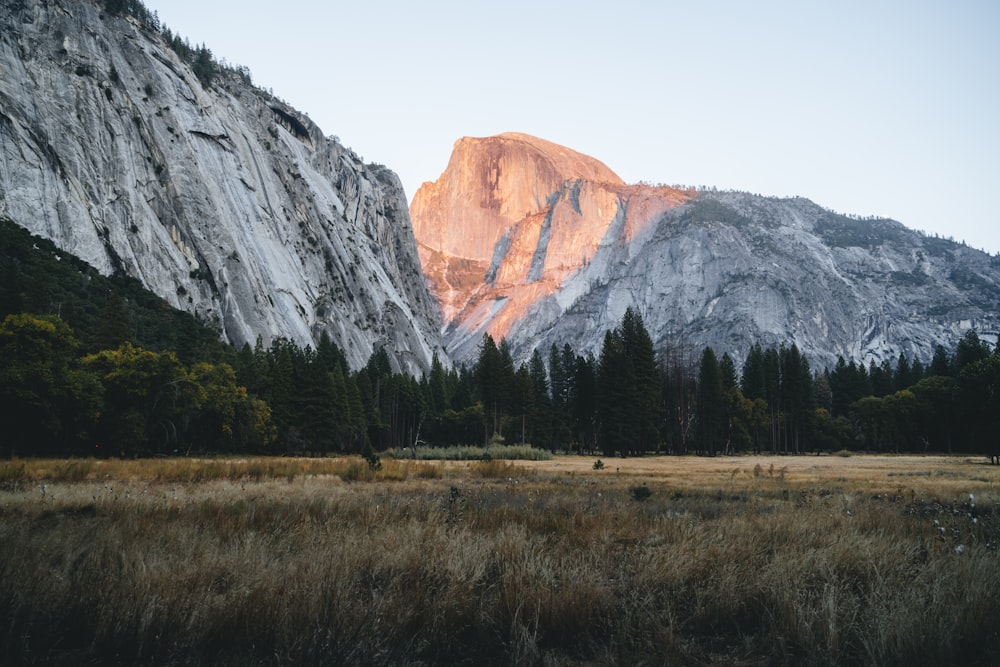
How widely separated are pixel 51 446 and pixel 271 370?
36.1 metres

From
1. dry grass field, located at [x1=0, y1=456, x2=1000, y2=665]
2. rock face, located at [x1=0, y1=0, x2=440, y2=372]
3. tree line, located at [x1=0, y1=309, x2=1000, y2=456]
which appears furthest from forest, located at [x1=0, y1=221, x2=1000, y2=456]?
dry grass field, located at [x1=0, y1=456, x2=1000, y2=665]

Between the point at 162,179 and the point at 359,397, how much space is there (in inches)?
2264

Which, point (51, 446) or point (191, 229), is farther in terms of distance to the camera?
point (191, 229)

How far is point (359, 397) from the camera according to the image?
79.4 metres

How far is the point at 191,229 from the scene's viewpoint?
99500 mm

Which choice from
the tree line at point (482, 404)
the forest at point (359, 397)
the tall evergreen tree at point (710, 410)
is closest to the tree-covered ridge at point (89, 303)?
the forest at point (359, 397)

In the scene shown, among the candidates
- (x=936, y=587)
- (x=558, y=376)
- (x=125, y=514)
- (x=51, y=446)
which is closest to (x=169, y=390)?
(x=51, y=446)

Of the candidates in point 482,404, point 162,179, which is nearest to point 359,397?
point 482,404

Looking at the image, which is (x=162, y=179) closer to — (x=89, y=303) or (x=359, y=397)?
(x=89, y=303)

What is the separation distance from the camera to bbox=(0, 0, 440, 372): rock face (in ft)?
271

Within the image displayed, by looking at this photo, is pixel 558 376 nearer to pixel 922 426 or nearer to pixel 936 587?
pixel 922 426

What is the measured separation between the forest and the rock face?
9.94m

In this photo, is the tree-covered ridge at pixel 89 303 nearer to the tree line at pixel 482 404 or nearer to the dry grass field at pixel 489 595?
the tree line at pixel 482 404

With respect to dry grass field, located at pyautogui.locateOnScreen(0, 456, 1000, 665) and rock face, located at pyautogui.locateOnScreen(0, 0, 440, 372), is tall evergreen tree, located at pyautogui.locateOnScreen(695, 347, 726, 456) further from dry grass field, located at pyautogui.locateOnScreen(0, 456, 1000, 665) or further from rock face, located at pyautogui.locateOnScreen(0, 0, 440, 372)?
rock face, located at pyautogui.locateOnScreen(0, 0, 440, 372)
